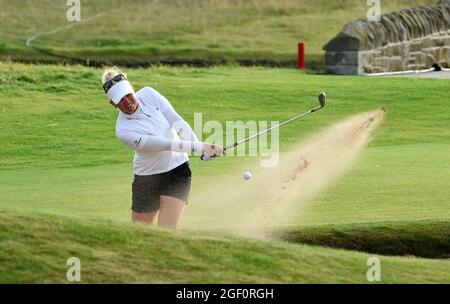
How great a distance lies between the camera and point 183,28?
1548 inches

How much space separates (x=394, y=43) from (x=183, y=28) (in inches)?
476

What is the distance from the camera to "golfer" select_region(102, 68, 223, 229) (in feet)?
38.6

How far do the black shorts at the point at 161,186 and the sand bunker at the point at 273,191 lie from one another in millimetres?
1138

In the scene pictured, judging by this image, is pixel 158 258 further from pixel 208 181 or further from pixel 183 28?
pixel 183 28

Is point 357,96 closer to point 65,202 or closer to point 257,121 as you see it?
point 257,121

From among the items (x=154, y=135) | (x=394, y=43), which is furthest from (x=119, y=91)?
(x=394, y=43)

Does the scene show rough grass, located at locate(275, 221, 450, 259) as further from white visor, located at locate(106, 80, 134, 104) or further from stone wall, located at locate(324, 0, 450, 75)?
stone wall, located at locate(324, 0, 450, 75)

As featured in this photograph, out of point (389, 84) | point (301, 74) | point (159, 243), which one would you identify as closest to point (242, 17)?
point (301, 74)

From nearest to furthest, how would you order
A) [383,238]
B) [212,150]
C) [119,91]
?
[212,150]
[119,91]
[383,238]

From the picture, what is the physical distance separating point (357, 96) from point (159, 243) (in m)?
15.2

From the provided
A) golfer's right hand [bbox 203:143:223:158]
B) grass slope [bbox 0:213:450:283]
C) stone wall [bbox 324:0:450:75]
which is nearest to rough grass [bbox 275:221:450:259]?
golfer's right hand [bbox 203:143:223:158]

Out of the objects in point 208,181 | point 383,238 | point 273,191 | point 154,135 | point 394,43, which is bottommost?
point 383,238

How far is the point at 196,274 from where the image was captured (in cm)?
951

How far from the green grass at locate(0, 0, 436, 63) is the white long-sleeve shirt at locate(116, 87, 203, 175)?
21.4 m
